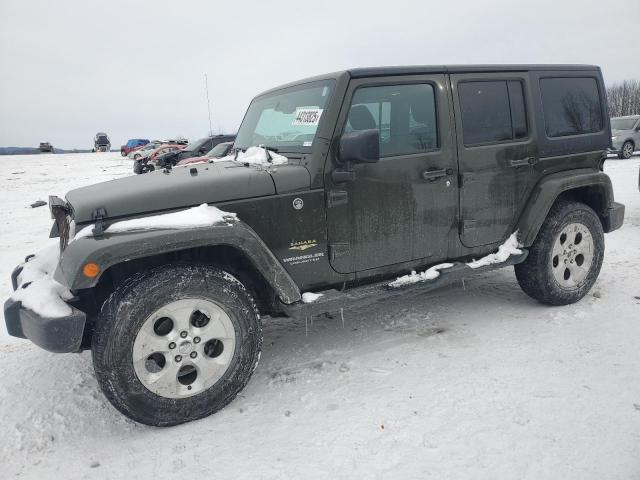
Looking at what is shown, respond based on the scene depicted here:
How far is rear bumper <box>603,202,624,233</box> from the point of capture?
4133mm

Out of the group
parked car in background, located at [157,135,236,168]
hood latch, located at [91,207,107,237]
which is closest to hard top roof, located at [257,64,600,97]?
hood latch, located at [91,207,107,237]

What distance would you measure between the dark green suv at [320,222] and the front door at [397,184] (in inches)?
0.4

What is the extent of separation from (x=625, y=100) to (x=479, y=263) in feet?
220

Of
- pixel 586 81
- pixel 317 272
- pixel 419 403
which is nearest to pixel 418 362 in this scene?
pixel 419 403

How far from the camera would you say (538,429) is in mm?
2381

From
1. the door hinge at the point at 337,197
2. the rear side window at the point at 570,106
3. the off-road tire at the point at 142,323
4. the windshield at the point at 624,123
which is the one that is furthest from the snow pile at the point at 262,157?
the windshield at the point at 624,123

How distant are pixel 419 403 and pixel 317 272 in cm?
102

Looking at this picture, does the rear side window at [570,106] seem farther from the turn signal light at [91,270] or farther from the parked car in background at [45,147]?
the parked car in background at [45,147]

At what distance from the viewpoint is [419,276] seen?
339cm

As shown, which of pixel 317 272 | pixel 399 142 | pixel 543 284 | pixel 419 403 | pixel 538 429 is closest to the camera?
pixel 538 429

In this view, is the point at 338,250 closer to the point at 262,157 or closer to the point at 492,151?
the point at 262,157

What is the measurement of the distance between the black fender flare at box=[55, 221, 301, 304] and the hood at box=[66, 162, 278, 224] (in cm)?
20

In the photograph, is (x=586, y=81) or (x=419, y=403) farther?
(x=586, y=81)

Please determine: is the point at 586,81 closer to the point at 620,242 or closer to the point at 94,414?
the point at 620,242
